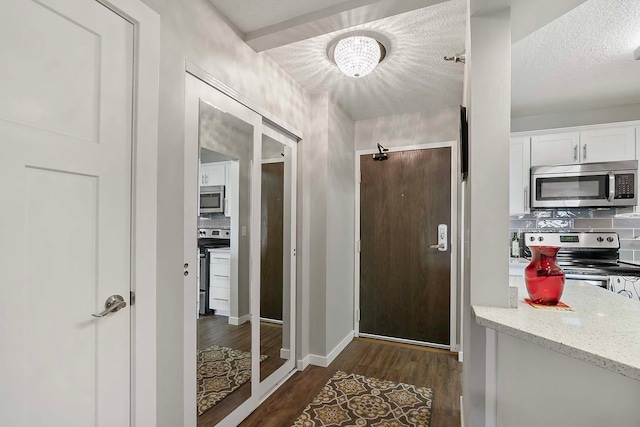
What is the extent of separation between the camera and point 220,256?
1.94 m

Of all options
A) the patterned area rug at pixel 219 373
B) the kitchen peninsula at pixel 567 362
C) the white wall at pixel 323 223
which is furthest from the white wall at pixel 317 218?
the kitchen peninsula at pixel 567 362

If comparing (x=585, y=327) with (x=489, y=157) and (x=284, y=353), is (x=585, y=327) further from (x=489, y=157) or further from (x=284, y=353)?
(x=284, y=353)

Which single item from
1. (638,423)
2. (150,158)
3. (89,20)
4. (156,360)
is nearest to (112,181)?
(150,158)

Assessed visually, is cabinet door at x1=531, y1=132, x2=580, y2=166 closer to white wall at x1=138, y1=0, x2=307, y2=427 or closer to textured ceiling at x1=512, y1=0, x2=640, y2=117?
textured ceiling at x1=512, y1=0, x2=640, y2=117

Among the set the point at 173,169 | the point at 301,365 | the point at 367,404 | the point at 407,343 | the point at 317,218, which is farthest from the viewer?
the point at 407,343

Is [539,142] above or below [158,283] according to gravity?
Result: above

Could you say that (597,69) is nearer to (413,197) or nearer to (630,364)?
(413,197)

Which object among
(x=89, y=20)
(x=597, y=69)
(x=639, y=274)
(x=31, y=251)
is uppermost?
(x=597, y=69)

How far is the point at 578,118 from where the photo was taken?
10.5 feet

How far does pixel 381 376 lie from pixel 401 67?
2.47 metres

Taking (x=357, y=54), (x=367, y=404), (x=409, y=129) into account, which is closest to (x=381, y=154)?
(x=409, y=129)

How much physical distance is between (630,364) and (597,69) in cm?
263

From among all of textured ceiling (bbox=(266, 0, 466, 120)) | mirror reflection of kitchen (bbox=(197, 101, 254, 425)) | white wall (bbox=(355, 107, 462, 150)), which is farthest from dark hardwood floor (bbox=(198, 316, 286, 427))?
white wall (bbox=(355, 107, 462, 150))

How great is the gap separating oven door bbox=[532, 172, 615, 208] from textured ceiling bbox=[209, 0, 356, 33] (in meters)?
2.60
